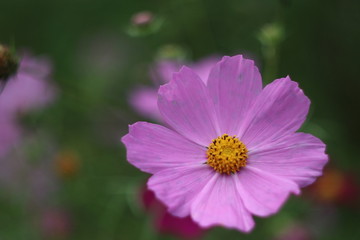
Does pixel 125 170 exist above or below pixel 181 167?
above

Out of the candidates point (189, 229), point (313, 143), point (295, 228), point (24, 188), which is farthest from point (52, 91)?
point (313, 143)

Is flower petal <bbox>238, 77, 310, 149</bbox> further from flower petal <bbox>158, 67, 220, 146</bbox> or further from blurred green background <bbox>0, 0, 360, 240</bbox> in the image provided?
blurred green background <bbox>0, 0, 360, 240</bbox>

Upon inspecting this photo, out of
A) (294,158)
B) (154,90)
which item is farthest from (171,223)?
(154,90)

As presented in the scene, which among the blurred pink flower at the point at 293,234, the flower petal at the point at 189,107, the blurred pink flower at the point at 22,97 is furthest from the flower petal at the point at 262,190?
the blurred pink flower at the point at 22,97

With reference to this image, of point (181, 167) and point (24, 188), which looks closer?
point (181, 167)

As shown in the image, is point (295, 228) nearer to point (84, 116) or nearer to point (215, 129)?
point (215, 129)

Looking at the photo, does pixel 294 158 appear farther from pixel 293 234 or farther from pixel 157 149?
pixel 293 234
